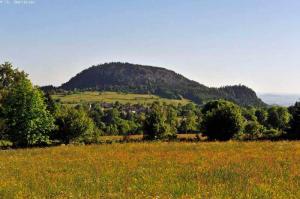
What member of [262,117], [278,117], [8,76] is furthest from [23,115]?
[262,117]

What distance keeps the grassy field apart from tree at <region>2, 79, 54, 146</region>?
106ft

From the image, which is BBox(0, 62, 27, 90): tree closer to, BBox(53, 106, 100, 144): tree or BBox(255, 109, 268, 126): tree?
BBox(53, 106, 100, 144): tree

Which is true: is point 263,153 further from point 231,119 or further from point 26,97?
point 26,97

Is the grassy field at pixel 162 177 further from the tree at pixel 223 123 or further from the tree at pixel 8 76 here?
the tree at pixel 8 76

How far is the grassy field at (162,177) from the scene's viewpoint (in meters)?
14.5

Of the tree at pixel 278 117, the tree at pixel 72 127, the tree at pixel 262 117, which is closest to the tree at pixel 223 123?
the tree at pixel 72 127

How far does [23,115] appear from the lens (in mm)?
58250

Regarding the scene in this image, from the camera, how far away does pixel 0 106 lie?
198 feet

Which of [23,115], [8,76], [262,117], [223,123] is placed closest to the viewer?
[23,115]

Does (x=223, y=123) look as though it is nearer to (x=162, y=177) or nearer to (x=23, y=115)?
(x=23, y=115)

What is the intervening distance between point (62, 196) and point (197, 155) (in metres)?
12.7

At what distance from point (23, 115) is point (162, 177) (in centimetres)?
4347

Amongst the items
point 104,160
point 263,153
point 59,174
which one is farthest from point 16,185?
point 263,153

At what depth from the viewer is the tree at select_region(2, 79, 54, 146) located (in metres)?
58.1
